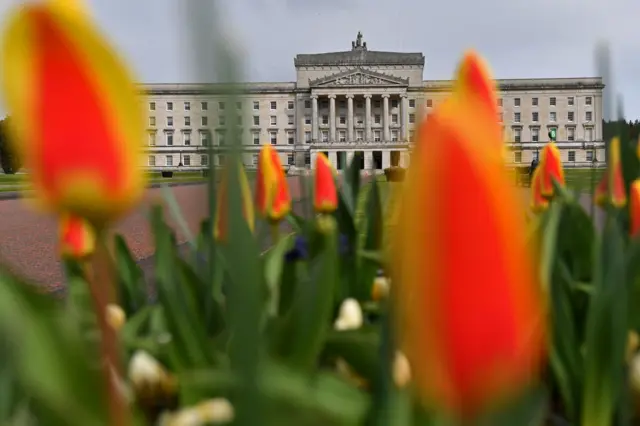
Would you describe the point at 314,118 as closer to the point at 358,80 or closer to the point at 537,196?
the point at 358,80

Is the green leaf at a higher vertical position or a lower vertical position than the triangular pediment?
lower

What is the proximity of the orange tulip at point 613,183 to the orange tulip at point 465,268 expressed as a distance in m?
0.38

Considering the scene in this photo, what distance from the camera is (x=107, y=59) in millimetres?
215

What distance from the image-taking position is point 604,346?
0.43m

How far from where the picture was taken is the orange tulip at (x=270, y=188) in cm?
81

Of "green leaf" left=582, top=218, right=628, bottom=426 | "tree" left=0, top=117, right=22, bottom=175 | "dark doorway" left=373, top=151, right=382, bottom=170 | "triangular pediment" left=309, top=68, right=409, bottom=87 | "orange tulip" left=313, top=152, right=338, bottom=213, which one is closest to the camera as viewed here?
"tree" left=0, top=117, right=22, bottom=175

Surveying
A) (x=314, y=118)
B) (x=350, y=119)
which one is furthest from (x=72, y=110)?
(x=314, y=118)

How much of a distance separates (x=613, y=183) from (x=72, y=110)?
1.88 feet

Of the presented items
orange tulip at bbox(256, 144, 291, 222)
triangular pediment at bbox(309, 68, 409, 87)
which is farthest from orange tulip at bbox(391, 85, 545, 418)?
triangular pediment at bbox(309, 68, 409, 87)

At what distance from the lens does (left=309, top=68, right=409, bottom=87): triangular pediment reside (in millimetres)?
36375

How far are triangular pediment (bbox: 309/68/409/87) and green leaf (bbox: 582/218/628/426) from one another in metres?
36.6

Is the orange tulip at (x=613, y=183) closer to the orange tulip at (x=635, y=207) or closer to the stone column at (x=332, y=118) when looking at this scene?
the orange tulip at (x=635, y=207)

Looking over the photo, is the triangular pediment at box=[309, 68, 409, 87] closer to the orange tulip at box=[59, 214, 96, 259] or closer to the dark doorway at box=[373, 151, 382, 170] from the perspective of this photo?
the dark doorway at box=[373, 151, 382, 170]

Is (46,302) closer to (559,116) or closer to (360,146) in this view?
(360,146)
